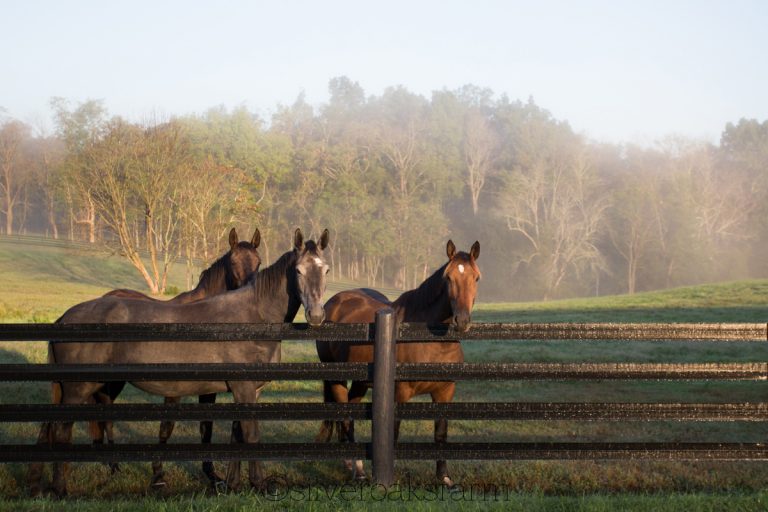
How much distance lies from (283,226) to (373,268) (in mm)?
11967

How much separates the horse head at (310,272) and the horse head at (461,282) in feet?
4.30

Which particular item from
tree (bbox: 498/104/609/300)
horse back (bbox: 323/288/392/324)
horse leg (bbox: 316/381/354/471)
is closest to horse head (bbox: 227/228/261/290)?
horse back (bbox: 323/288/392/324)

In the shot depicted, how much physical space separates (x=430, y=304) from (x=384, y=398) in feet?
7.35

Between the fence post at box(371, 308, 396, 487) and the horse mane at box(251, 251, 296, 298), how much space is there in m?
1.87

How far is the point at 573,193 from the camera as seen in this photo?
102 m

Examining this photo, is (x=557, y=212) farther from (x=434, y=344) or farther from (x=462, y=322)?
(x=462, y=322)

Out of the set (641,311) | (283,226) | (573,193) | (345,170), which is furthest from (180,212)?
(573,193)

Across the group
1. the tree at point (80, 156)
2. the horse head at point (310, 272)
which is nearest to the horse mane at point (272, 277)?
the horse head at point (310, 272)

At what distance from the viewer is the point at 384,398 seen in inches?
278

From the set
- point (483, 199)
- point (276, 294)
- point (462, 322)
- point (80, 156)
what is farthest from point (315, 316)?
point (483, 199)

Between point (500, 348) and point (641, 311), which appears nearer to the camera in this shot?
point (500, 348)

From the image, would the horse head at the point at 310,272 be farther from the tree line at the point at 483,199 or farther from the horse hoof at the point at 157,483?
the tree line at the point at 483,199

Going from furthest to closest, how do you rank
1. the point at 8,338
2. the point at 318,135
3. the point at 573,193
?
the point at 318,135, the point at 573,193, the point at 8,338

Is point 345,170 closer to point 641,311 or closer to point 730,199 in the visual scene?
point 730,199
